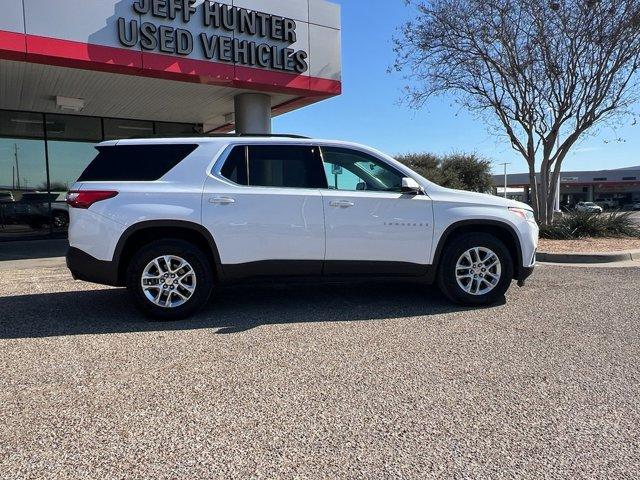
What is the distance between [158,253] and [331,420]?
290cm

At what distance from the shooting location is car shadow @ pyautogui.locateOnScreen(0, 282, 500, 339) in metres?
5.19

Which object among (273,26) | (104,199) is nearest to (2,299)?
(104,199)

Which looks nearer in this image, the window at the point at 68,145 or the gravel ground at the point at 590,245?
the gravel ground at the point at 590,245

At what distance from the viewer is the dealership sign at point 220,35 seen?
953 cm

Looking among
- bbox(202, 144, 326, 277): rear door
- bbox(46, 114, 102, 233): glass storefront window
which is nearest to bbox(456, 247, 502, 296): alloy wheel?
bbox(202, 144, 326, 277): rear door

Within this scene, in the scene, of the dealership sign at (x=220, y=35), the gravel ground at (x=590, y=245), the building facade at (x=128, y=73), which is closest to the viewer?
the building facade at (x=128, y=73)

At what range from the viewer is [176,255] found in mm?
5293

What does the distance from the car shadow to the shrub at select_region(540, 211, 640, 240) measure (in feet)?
26.3

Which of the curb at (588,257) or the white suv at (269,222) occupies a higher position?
the white suv at (269,222)

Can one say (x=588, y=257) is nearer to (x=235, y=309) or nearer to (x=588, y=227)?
(x=588, y=227)

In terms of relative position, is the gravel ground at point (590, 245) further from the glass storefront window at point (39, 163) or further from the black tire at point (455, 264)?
the glass storefront window at point (39, 163)

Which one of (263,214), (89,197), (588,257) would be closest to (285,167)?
(263,214)

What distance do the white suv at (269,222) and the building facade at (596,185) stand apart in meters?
71.0

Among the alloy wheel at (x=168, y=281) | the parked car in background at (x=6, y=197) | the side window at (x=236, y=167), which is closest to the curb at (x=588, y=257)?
the side window at (x=236, y=167)
